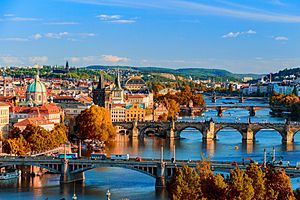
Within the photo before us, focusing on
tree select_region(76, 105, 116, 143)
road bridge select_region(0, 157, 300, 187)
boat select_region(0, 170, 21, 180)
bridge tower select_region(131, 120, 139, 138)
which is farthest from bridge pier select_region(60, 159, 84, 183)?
bridge tower select_region(131, 120, 139, 138)

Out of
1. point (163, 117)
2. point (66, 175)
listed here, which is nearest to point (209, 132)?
point (163, 117)

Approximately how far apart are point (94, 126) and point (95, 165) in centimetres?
1428

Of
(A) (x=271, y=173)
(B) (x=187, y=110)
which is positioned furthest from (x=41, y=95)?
(A) (x=271, y=173)

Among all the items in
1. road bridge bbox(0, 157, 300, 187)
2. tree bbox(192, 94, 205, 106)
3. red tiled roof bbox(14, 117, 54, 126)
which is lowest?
road bridge bbox(0, 157, 300, 187)

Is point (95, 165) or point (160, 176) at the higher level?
point (95, 165)

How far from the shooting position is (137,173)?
29.7m

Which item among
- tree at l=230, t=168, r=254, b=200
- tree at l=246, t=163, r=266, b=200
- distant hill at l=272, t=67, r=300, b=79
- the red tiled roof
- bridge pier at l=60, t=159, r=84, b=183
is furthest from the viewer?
distant hill at l=272, t=67, r=300, b=79

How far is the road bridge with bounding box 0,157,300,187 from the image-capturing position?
2684 centimetres

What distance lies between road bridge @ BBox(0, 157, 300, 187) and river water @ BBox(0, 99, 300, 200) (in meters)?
0.37

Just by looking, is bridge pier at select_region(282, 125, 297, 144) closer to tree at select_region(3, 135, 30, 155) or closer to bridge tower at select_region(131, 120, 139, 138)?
bridge tower at select_region(131, 120, 139, 138)

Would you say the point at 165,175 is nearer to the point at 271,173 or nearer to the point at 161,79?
the point at 271,173

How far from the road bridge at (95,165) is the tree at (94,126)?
12506 millimetres

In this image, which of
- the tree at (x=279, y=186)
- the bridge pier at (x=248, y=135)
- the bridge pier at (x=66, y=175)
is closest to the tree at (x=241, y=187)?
the tree at (x=279, y=186)

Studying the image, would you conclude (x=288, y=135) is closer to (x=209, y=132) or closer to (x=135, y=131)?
(x=209, y=132)
